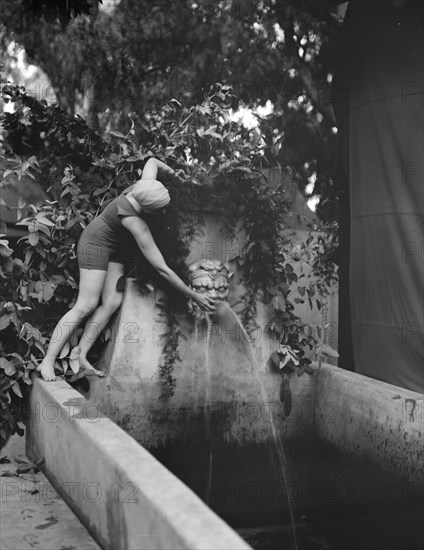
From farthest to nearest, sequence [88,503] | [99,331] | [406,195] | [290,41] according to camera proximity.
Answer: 1. [290,41]
2. [406,195]
3. [99,331]
4. [88,503]

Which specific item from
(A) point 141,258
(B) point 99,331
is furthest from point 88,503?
(A) point 141,258

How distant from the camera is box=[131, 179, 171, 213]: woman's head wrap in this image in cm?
392

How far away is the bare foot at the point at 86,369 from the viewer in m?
3.85

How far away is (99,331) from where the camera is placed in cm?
392

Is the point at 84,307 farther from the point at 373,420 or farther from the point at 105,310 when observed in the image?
the point at 373,420

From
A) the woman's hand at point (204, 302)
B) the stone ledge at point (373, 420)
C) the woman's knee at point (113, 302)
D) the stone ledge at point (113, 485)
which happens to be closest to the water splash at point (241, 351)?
the woman's hand at point (204, 302)

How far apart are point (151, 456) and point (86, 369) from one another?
1.44 metres

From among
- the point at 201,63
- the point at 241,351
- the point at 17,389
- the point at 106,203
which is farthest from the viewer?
the point at 201,63

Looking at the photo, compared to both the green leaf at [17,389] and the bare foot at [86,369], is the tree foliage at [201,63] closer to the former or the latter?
the bare foot at [86,369]

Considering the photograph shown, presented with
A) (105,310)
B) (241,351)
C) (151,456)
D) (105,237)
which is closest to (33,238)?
(105,237)

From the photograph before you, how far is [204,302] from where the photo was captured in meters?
4.07

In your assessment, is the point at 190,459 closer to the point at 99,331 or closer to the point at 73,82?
the point at 99,331

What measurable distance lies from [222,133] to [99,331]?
1.50m

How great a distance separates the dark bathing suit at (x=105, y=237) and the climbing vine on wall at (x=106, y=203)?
93 mm
